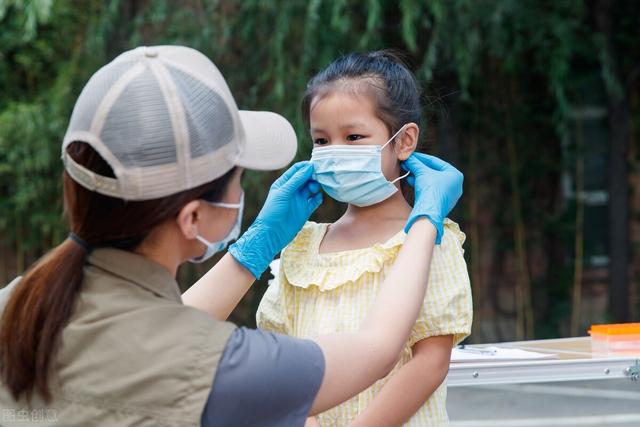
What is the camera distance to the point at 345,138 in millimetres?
1794

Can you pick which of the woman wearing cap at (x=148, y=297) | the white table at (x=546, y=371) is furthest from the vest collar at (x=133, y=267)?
the white table at (x=546, y=371)

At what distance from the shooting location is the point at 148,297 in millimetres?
1206

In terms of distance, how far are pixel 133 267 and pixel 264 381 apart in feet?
0.76

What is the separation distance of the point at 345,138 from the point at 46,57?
497cm

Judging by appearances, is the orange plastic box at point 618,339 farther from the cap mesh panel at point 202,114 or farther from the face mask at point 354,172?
the cap mesh panel at point 202,114

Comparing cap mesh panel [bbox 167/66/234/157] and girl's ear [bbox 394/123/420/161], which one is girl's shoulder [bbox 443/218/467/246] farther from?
cap mesh panel [bbox 167/66/234/157]

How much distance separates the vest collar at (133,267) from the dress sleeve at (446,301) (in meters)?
0.55

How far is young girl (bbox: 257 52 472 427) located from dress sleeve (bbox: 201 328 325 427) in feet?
1.33

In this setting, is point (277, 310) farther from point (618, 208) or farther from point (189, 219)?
point (618, 208)

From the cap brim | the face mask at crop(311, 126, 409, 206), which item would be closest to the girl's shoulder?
the face mask at crop(311, 126, 409, 206)

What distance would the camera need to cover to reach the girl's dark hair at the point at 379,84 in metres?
1.81

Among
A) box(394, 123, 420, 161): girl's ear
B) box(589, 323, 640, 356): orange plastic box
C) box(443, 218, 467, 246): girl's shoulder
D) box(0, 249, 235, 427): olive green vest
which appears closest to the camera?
box(0, 249, 235, 427): olive green vest

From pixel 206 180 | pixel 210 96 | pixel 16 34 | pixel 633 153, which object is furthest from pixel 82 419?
pixel 633 153

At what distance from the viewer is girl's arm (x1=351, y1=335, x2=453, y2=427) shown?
1.60m
